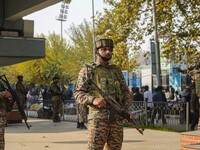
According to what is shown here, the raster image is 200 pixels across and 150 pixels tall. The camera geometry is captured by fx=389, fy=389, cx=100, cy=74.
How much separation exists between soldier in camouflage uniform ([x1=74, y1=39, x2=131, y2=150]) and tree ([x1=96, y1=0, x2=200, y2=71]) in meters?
12.7

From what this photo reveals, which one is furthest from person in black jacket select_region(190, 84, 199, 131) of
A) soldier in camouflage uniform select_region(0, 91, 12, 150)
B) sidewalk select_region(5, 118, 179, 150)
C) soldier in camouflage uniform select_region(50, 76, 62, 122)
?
soldier in camouflage uniform select_region(0, 91, 12, 150)

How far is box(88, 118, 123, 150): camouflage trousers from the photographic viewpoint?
3869 mm

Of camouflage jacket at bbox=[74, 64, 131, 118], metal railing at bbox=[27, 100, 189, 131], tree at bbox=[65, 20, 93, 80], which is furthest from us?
tree at bbox=[65, 20, 93, 80]

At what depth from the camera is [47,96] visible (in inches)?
724

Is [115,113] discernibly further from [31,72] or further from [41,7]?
[31,72]

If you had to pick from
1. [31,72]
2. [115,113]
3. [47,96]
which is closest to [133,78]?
[31,72]

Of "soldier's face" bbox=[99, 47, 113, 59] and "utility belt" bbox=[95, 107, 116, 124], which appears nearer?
"utility belt" bbox=[95, 107, 116, 124]

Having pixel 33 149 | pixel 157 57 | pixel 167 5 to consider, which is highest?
pixel 167 5

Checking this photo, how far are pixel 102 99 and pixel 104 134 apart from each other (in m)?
0.37

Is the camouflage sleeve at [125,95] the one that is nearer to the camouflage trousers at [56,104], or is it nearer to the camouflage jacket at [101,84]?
the camouflage jacket at [101,84]

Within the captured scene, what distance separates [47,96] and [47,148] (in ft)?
34.9

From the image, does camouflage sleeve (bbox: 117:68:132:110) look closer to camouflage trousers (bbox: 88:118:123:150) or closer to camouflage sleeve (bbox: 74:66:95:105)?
camouflage trousers (bbox: 88:118:123:150)

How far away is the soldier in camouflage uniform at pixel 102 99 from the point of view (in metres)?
3.87

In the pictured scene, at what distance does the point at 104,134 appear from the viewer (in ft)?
12.7
